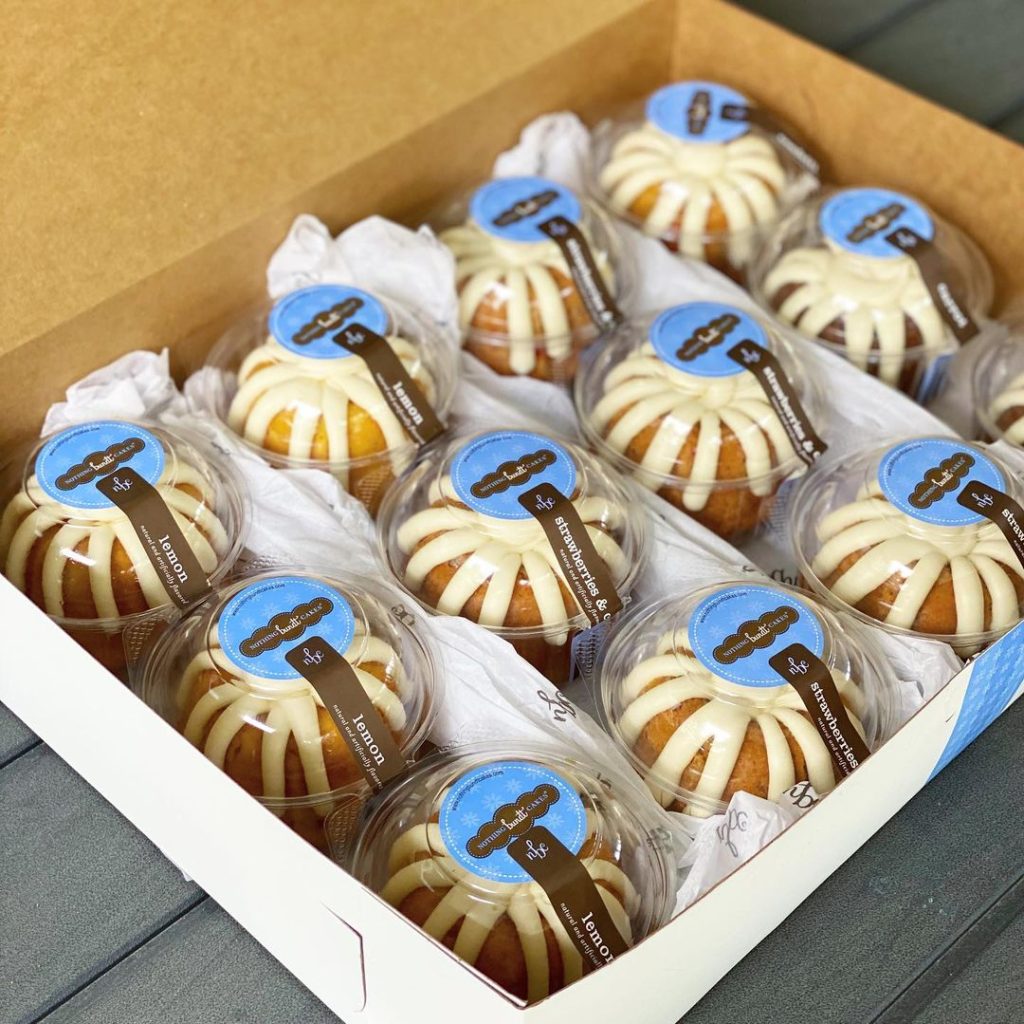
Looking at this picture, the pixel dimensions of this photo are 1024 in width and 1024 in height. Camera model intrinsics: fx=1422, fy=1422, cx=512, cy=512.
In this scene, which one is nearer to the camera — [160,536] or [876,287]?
[160,536]

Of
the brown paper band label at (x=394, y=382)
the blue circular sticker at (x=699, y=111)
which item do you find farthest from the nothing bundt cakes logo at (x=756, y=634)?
the blue circular sticker at (x=699, y=111)

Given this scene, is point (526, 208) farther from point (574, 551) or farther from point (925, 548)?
point (925, 548)

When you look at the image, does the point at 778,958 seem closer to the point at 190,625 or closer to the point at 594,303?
the point at 190,625

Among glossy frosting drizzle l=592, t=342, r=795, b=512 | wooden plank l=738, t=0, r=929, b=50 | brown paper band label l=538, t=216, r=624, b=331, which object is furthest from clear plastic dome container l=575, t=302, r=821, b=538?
wooden plank l=738, t=0, r=929, b=50

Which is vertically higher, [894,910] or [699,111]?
[699,111]

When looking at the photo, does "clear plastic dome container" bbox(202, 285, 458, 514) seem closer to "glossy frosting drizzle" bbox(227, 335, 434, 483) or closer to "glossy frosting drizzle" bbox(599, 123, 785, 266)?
"glossy frosting drizzle" bbox(227, 335, 434, 483)

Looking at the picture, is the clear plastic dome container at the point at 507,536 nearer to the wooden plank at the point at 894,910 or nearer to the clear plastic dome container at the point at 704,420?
the clear plastic dome container at the point at 704,420

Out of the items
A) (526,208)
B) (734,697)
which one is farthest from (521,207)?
(734,697)
